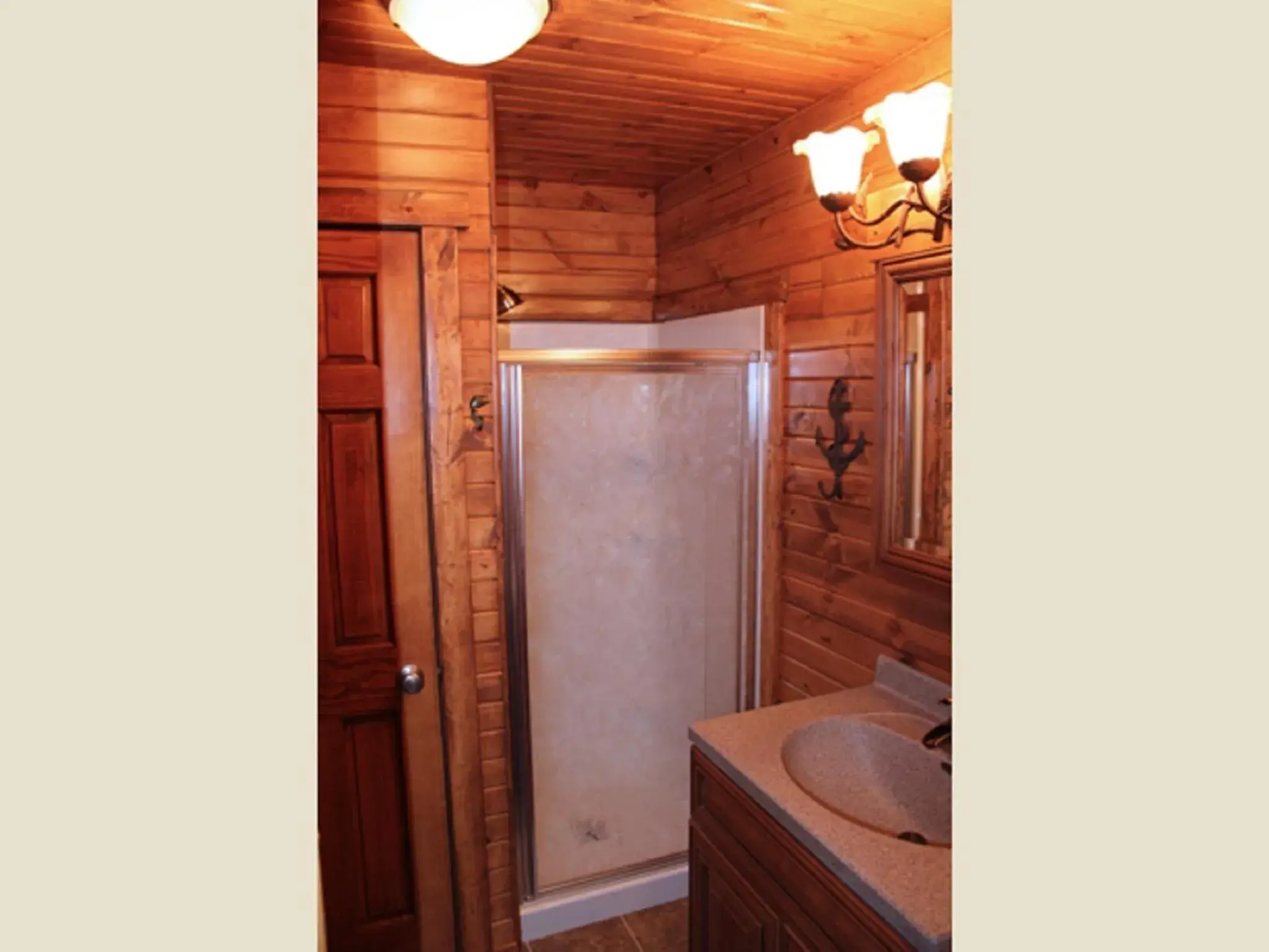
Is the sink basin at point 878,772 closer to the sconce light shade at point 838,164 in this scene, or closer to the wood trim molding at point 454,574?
the wood trim molding at point 454,574

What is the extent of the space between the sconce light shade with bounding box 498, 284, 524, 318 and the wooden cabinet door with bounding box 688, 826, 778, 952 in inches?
67.5

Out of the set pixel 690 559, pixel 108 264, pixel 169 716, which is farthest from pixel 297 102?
pixel 690 559

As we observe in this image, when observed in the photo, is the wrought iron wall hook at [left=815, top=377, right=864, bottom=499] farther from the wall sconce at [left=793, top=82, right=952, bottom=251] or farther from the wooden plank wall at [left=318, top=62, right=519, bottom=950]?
the wooden plank wall at [left=318, top=62, right=519, bottom=950]

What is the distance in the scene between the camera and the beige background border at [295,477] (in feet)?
0.73

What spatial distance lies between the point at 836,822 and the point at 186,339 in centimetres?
142

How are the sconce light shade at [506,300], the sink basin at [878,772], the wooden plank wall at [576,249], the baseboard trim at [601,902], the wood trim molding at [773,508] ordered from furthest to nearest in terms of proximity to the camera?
the wooden plank wall at [576,249] → the sconce light shade at [506,300] → the baseboard trim at [601,902] → the wood trim molding at [773,508] → the sink basin at [878,772]

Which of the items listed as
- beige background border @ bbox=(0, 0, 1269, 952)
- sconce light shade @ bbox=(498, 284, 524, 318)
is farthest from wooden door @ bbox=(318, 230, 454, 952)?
beige background border @ bbox=(0, 0, 1269, 952)

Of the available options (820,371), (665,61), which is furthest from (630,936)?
(665,61)

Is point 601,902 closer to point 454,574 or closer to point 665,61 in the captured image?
point 454,574

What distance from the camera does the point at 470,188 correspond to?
201 cm

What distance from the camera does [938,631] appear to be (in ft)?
5.93

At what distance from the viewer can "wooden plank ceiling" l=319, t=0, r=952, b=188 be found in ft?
5.34

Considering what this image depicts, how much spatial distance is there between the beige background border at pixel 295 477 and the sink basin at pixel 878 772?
4.74 ft

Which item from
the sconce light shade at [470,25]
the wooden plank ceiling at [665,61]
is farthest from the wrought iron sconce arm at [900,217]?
the sconce light shade at [470,25]
